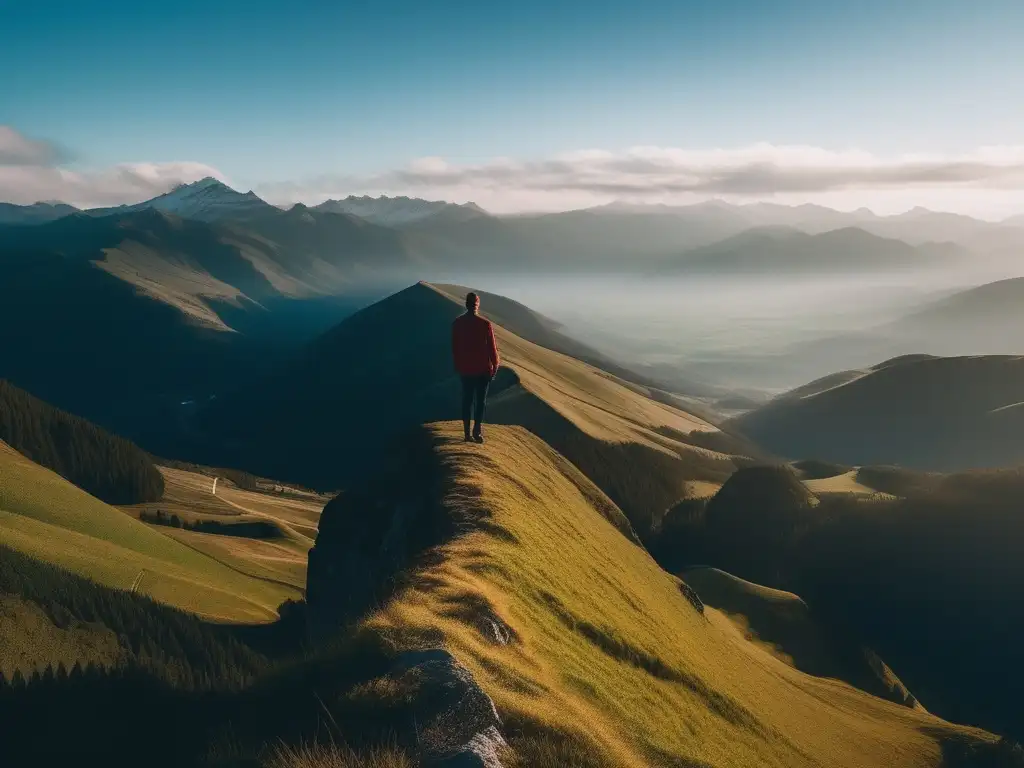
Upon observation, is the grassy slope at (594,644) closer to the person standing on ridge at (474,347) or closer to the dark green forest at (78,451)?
the person standing on ridge at (474,347)

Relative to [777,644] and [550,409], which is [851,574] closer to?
[777,644]

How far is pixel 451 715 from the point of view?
12.5m

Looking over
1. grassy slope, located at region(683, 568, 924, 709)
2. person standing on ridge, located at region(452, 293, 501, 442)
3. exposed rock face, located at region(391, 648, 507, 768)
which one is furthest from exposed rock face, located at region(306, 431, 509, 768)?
grassy slope, located at region(683, 568, 924, 709)

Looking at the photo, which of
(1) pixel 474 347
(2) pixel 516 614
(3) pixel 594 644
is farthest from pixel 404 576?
(1) pixel 474 347

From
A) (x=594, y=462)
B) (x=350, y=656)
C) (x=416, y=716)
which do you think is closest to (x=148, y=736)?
(x=350, y=656)

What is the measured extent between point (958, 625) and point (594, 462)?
83.9 metres

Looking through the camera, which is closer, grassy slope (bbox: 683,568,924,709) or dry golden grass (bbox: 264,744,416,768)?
dry golden grass (bbox: 264,744,416,768)

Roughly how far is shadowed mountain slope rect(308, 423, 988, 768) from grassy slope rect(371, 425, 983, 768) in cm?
10

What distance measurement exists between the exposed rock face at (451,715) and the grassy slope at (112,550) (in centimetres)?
7677

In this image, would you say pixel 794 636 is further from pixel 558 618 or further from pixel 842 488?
pixel 842 488

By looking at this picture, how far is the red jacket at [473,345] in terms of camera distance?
31359 millimetres

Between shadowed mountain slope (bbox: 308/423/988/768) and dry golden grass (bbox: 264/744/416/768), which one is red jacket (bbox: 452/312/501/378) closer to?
shadowed mountain slope (bbox: 308/423/988/768)

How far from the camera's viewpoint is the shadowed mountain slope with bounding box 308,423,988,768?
1619 centimetres

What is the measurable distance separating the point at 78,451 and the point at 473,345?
189195 millimetres
